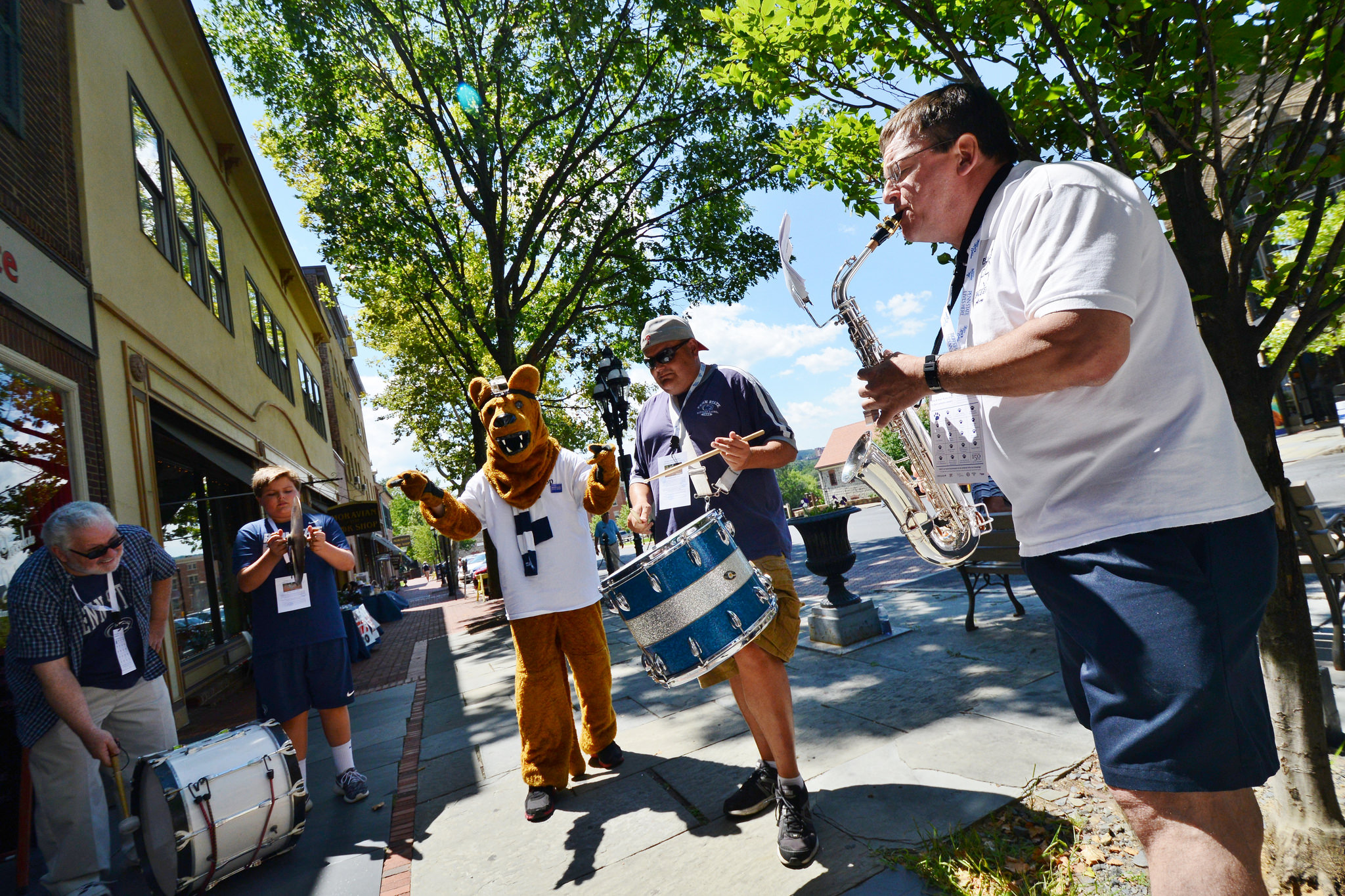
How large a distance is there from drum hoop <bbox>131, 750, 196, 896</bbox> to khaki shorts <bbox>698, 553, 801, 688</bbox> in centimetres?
220

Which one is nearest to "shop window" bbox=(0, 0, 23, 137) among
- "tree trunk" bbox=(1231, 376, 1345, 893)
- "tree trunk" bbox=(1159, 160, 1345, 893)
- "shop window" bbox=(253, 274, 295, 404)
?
"tree trunk" bbox=(1159, 160, 1345, 893)

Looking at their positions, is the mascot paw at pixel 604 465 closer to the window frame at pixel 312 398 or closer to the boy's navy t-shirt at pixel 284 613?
the boy's navy t-shirt at pixel 284 613

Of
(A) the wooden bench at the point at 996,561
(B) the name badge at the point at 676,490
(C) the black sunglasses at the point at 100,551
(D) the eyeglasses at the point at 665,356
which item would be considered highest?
(D) the eyeglasses at the point at 665,356

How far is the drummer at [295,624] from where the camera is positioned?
409 centimetres

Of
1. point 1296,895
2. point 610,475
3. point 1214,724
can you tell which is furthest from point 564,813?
point 1214,724

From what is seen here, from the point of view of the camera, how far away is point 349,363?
44.6 meters

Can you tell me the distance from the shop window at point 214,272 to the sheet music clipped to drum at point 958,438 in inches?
462

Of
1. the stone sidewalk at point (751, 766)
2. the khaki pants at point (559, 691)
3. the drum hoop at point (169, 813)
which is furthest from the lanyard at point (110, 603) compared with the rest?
the khaki pants at point (559, 691)

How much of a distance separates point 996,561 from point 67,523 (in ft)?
18.7

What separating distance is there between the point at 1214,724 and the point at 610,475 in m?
2.93

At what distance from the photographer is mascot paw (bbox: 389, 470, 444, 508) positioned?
3.70m

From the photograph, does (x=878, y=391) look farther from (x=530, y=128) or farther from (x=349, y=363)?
(x=349, y=363)

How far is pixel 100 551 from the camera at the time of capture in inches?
142

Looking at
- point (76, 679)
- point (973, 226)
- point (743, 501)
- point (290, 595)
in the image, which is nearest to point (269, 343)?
point (290, 595)
